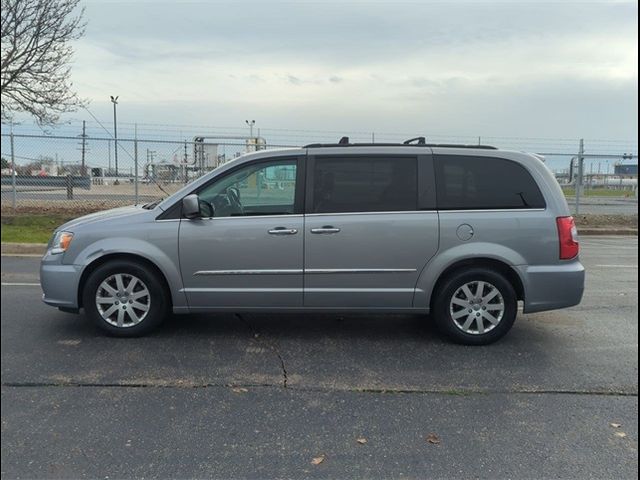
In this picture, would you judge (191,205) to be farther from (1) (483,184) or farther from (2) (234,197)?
(1) (483,184)

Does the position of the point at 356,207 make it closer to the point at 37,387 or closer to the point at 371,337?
the point at 371,337

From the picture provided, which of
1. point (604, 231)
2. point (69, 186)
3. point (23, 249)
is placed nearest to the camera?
point (23, 249)

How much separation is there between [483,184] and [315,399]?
2511 millimetres

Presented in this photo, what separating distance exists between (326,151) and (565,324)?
3.13 m

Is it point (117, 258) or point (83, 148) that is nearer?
point (117, 258)

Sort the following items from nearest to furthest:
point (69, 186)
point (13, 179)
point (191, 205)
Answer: point (191, 205), point (13, 179), point (69, 186)

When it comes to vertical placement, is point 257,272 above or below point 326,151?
below

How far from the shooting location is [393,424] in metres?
3.29

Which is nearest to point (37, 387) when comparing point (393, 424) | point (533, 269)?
point (393, 424)

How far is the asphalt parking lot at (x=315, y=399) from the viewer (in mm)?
2885

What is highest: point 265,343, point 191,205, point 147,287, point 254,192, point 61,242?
point 254,192

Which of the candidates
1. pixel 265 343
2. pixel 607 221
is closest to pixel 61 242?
pixel 265 343

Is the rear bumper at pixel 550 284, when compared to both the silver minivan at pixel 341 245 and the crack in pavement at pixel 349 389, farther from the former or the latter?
the crack in pavement at pixel 349 389

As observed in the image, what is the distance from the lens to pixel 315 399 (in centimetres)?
363
